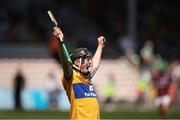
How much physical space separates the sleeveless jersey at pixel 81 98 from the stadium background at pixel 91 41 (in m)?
25.9

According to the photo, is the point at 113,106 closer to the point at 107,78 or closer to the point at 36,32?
the point at 107,78

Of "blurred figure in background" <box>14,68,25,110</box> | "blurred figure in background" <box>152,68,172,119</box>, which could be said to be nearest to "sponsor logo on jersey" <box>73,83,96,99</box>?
"blurred figure in background" <box>152,68,172,119</box>

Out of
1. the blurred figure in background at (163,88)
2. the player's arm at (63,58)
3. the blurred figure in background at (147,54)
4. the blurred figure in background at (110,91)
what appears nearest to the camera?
the player's arm at (63,58)

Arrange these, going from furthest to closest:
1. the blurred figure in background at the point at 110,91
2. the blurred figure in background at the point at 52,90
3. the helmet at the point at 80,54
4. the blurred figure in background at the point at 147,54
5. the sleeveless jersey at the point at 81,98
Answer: the blurred figure in background at the point at 147,54 → the blurred figure in background at the point at 110,91 → the blurred figure in background at the point at 52,90 → the helmet at the point at 80,54 → the sleeveless jersey at the point at 81,98

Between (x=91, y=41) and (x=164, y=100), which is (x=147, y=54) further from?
(x=164, y=100)

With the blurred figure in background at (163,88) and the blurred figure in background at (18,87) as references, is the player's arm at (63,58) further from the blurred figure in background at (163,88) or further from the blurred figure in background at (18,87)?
the blurred figure in background at (18,87)

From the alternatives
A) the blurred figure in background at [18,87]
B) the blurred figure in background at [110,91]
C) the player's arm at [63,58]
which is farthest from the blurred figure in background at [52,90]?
the player's arm at [63,58]

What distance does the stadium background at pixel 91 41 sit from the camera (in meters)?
38.1

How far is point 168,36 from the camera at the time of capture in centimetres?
4088

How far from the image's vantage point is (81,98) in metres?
10.9

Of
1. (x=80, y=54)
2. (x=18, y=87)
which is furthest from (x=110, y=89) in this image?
(x=80, y=54)

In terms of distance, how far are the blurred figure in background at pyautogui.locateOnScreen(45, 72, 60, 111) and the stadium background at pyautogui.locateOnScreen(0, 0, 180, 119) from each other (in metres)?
0.07

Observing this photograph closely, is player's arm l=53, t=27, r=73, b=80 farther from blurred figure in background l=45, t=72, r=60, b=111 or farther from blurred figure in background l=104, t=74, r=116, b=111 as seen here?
blurred figure in background l=104, t=74, r=116, b=111

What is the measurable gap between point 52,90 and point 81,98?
85.4 feet
